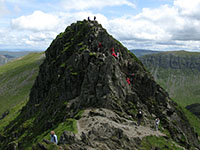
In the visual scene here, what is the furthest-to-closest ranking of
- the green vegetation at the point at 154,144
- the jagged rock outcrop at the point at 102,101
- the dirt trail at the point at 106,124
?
the green vegetation at the point at 154,144, the dirt trail at the point at 106,124, the jagged rock outcrop at the point at 102,101

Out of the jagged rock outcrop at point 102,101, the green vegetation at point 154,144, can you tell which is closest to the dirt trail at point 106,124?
the jagged rock outcrop at point 102,101

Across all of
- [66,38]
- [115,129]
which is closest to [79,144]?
[115,129]

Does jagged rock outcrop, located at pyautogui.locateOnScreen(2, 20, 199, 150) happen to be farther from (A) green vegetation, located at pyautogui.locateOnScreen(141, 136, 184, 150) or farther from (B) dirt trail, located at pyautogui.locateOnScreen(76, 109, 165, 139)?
(A) green vegetation, located at pyautogui.locateOnScreen(141, 136, 184, 150)

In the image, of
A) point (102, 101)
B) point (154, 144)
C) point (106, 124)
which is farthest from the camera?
point (102, 101)

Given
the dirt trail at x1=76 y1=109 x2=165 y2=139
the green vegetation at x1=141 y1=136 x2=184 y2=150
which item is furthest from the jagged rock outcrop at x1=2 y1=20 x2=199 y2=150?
the green vegetation at x1=141 y1=136 x2=184 y2=150

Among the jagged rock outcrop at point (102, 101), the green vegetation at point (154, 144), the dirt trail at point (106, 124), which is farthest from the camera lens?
the green vegetation at point (154, 144)

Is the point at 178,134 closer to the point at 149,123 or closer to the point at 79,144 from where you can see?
the point at 149,123

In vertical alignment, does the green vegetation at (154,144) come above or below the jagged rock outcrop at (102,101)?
below

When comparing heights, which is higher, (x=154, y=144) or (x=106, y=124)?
(x=106, y=124)

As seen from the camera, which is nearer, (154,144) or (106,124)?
(106,124)

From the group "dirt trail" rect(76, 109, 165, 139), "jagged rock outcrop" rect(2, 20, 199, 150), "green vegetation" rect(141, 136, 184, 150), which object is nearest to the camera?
"jagged rock outcrop" rect(2, 20, 199, 150)

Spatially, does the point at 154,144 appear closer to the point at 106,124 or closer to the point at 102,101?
the point at 106,124

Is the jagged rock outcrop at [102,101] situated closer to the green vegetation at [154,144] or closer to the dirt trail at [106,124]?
the dirt trail at [106,124]

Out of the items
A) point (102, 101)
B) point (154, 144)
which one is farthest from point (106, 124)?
point (102, 101)
